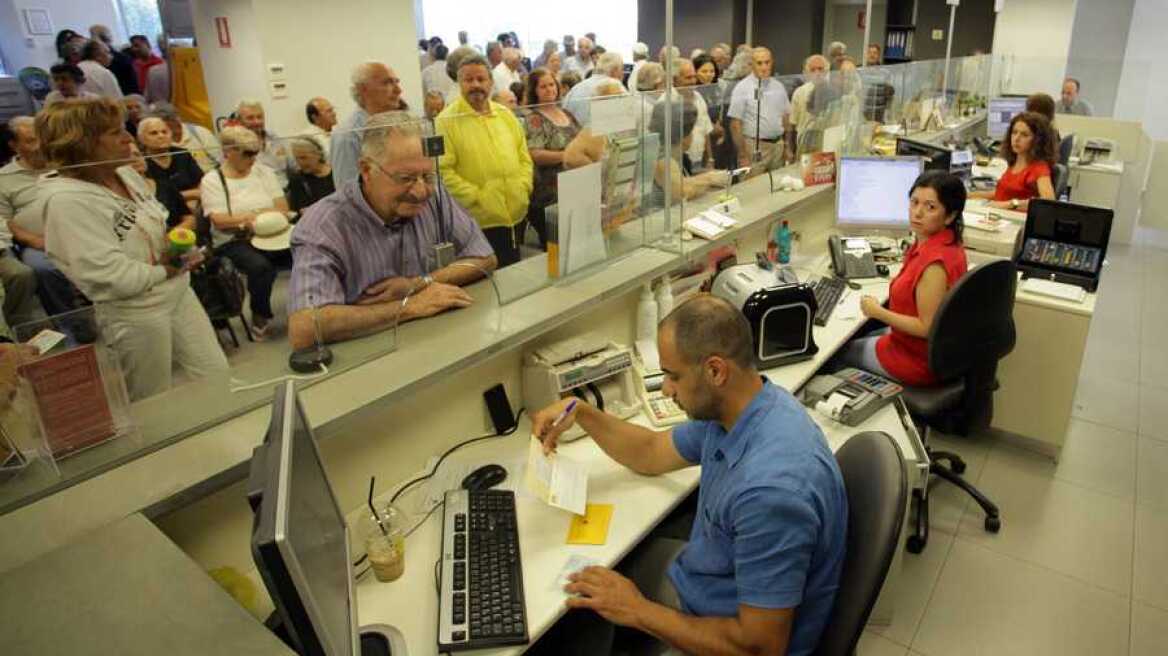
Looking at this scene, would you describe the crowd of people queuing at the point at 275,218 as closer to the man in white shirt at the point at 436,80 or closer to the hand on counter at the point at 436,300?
the hand on counter at the point at 436,300

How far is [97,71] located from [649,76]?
5153 millimetres

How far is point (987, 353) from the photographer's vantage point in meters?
2.40

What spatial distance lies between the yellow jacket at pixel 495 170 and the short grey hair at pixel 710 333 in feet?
4.11

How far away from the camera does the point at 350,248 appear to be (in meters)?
1.82

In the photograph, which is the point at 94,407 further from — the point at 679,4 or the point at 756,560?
the point at 679,4

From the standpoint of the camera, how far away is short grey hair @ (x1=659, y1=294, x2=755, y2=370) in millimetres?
1365

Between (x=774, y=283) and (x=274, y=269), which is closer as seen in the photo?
(x=274, y=269)

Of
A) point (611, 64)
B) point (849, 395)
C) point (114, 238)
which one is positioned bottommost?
point (849, 395)

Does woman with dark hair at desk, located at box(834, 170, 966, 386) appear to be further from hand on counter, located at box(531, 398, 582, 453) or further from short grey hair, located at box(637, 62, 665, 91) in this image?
short grey hair, located at box(637, 62, 665, 91)

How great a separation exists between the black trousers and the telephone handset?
236 centimetres

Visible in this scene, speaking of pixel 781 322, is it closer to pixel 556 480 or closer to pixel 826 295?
pixel 826 295

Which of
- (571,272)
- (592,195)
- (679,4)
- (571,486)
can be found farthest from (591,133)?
(679,4)

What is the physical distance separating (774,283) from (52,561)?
222 cm

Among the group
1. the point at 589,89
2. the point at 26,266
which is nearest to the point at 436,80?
the point at 589,89
